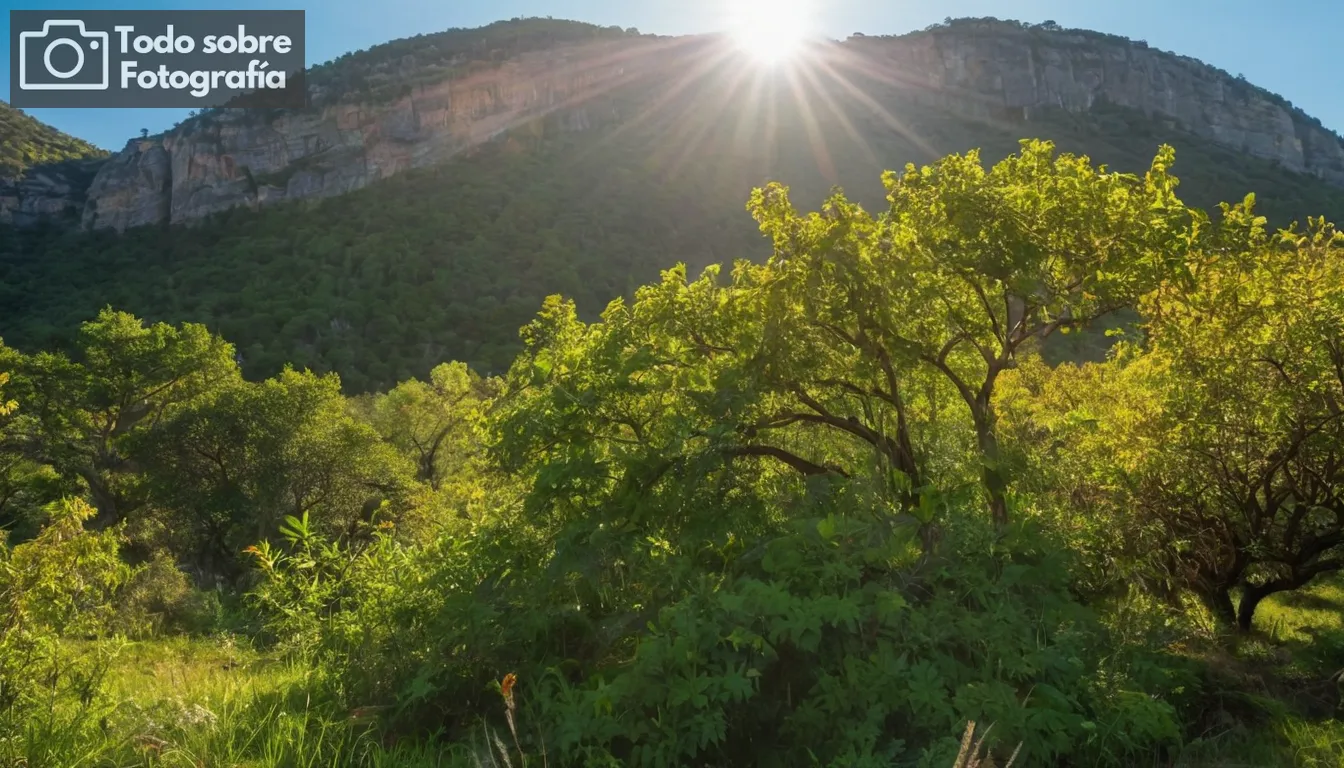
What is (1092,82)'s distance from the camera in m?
117

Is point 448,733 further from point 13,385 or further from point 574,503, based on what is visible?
point 13,385

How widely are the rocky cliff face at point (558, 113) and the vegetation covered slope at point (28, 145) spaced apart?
208 inches

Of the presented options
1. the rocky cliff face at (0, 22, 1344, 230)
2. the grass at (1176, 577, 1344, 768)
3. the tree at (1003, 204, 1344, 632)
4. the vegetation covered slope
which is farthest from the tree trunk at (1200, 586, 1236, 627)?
the vegetation covered slope

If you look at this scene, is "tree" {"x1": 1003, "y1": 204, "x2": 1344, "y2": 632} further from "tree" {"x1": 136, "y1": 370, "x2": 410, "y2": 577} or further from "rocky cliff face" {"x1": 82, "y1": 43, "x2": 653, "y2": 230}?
"rocky cliff face" {"x1": 82, "y1": 43, "x2": 653, "y2": 230}

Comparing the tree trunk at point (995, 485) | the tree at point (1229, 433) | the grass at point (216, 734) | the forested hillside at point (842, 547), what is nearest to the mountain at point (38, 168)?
the forested hillside at point (842, 547)

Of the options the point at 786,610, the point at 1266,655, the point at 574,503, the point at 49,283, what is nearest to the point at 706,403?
the point at 574,503

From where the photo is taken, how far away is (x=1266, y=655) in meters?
6.80

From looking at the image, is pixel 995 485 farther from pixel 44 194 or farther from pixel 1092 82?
pixel 1092 82

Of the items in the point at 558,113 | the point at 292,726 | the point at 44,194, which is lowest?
the point at 44,194

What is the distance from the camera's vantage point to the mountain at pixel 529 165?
54906 mm

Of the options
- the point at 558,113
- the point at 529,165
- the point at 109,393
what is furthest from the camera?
the point at 558,113

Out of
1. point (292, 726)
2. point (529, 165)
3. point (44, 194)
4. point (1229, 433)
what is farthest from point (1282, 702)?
point (44, 194)

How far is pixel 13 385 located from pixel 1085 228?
1079 inches

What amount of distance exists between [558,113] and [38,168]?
5909cm
